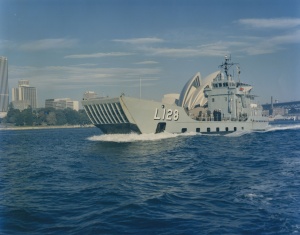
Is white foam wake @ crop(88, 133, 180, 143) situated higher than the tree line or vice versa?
the tree line

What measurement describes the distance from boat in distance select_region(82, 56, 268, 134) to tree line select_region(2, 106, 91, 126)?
9885cm

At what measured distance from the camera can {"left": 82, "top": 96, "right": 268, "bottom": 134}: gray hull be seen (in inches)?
1587

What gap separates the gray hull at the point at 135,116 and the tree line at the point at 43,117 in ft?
348

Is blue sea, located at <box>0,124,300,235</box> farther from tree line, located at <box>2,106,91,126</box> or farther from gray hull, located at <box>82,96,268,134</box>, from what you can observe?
tree line, located at <box>2,106,91,126</box>

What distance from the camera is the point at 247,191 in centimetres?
1232

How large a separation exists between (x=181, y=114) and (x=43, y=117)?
11838cm

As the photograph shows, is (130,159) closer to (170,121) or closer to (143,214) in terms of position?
Result: (143,214)

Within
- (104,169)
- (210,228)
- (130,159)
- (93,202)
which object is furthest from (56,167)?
(210,228)

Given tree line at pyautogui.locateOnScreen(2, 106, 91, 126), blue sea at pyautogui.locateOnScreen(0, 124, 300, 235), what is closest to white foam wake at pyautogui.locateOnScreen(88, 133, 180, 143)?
blue sea at pyautogui.locateOnScreen(0, 124, 300, 235)

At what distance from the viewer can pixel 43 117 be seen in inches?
5989

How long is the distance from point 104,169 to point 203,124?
34101 millimetres

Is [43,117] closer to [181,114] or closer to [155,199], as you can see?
[181,114]

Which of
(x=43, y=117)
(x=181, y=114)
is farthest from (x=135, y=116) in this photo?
(x=43, y=117)

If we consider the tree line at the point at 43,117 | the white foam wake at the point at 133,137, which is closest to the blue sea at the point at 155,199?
the white foam wake at the point at 133,137
